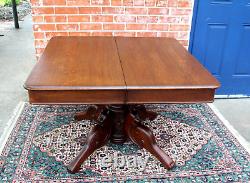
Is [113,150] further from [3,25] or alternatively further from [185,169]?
[3,25]

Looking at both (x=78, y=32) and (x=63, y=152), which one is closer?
(x=63, y=152)

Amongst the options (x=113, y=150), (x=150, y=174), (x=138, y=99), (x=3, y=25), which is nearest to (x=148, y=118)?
(x=113, y=150)

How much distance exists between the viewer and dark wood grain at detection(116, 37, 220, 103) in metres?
1.56

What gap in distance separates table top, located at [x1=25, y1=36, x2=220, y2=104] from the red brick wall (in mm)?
596

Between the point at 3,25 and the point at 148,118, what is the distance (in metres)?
5.03

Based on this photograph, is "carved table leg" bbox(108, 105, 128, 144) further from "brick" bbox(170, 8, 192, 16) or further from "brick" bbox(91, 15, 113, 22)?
"brick" bbox(170, 8, 192, 16)

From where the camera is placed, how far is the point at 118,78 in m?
1.62

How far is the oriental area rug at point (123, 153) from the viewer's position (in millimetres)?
1950

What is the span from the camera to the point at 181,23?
272 centimetres

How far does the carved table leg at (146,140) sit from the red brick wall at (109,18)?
982 millimetres

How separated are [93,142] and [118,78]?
65 cm

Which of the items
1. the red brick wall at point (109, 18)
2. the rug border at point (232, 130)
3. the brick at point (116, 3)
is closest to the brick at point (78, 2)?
the red brick wall at point (109, 18)

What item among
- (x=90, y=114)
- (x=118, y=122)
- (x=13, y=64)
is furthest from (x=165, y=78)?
(x=13, y=64)

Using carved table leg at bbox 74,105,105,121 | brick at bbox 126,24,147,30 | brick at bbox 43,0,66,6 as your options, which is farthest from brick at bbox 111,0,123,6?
carved table leg at bbox 74,105,105,121
